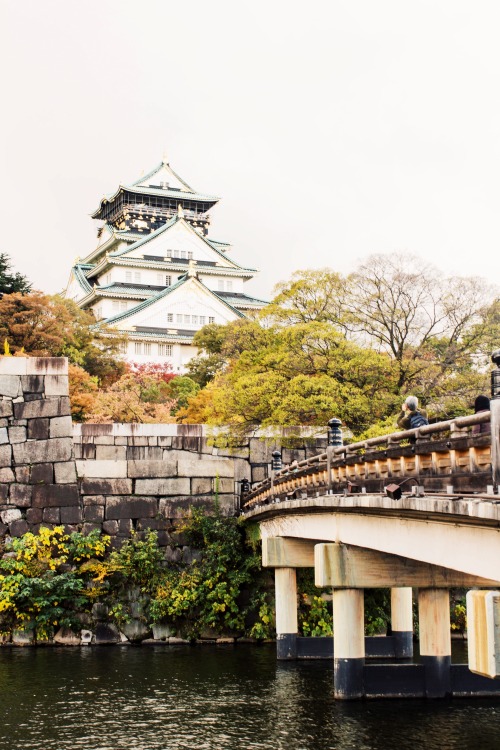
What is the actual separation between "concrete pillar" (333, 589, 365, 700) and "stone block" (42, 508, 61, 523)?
11448mm

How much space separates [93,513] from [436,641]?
39.4 ft

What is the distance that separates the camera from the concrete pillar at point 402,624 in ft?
67.1

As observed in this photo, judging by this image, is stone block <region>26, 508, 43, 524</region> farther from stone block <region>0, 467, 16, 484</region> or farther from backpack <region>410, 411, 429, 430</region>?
backpack <region>410, 411, 429, 430</region>

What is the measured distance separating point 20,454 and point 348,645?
12.6 m

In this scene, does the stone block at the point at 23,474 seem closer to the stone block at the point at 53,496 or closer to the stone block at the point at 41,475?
the stone block at the point at 41,475

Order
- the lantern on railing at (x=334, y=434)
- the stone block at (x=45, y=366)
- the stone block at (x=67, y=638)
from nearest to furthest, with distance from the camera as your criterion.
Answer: the lantern on railing at (x=334, y=434)
the stone block at (x=67, y=638)
the stone block at (x=45, y=366)

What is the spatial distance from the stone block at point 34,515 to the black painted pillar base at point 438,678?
1254 centimetres

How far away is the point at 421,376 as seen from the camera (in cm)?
2439

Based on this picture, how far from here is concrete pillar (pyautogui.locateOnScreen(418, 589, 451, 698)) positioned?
15617 millimetres

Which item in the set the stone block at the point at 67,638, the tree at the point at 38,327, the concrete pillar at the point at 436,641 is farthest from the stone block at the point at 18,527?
the tree at the point at 38,327

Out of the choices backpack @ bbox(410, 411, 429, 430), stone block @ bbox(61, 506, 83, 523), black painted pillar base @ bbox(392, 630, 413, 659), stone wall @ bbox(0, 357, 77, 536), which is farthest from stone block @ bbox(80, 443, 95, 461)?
backpack @ bbox(410, 411, 429, 430)

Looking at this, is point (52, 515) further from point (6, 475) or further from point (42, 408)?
point (42, 408)

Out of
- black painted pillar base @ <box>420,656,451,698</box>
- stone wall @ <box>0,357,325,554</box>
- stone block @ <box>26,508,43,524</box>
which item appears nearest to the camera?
black painted pillar base @ <box>420,656,451,698</box>

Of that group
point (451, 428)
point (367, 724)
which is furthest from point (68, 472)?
point (451, 428)
